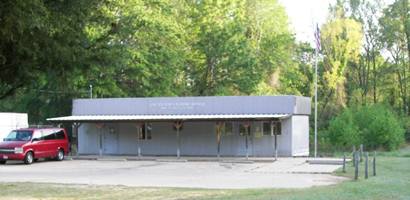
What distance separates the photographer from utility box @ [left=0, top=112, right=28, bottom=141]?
39169mm

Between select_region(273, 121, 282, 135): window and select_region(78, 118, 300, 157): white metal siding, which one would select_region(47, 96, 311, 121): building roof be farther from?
select_region(78, 118, 300, 157): white metal siding

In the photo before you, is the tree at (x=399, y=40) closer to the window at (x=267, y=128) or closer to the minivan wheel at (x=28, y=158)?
the window at (x=267, y=128)

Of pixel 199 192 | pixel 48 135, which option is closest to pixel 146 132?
pixel 48 135

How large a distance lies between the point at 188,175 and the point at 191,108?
14.3 metres

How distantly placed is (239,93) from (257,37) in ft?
29.2

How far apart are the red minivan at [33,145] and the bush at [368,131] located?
56.9ft

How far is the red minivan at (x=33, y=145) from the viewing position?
111 feet

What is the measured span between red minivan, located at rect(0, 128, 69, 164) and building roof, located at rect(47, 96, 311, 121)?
2414 millimetres

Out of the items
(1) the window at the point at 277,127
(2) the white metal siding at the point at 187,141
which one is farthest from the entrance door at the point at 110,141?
(1) the window at the point at 277,127

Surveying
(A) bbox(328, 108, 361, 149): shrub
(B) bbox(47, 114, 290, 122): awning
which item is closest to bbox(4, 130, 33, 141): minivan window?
(B) bbox(47, 114, 290, 122): awning

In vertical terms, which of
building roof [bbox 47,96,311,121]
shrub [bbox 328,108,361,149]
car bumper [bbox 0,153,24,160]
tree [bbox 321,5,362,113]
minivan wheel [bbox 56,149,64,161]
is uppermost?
tree [bbox 321,5,362,113]

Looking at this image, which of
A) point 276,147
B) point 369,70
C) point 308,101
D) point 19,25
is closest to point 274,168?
point 276,147

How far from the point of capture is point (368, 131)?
139 ft

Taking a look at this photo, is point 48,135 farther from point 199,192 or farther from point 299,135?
point 199,192
